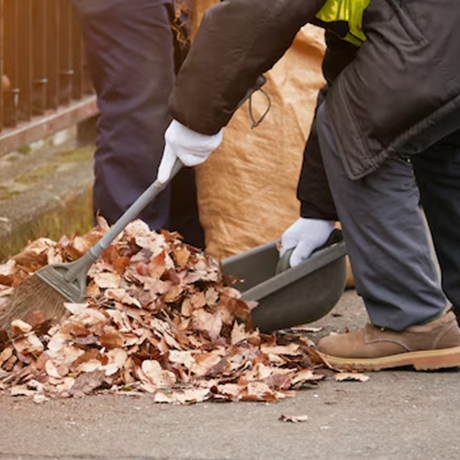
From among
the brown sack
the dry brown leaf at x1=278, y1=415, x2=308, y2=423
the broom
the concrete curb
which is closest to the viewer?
the dry brown leaf at x1=278, y1=415, x2=308, y2=423

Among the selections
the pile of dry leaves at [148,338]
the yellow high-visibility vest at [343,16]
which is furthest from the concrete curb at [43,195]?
the yellow high-visibility vest at [343,16]

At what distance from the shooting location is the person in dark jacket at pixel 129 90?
3.85 meters

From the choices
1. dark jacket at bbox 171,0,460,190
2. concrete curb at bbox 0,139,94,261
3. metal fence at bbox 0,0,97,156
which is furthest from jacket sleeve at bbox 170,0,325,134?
metal fence at bbox 0,0,97,156

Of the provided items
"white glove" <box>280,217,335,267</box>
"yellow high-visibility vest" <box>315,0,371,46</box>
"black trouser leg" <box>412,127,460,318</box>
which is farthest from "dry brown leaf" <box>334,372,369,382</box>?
"yellow high-visibility vest" <box>315,0,371,46</box>

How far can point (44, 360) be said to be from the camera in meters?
3.02

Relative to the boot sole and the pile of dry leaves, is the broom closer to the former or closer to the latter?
the pile of dry leaves

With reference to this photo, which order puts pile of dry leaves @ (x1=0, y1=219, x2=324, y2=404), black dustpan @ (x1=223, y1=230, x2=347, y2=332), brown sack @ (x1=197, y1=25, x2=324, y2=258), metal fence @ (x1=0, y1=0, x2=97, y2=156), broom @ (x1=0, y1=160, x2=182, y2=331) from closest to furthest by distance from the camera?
1. pile of dry leaves @ (x1=0, y1=219, x2=324, y2=404)
2. broom @ (x1=0, y1=160, x2=182, y2=331)
3. black dustpan @ (x1=223, y1=230, x2=347, y2=332)
4. brown sack @ (x1=197, y1=25, x2=324, y2=258)
5. metal fence @ (x1=0, y1=0, x2=97, y2=156)

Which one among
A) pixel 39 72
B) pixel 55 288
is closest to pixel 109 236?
pixel 55 288

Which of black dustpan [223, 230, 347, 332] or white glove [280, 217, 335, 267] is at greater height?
white glove [280, 217, 335, 267]

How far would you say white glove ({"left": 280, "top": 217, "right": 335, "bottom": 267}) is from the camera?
3.53 metres

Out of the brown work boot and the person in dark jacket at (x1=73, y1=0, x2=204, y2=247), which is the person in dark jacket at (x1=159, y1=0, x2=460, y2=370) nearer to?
the brown work boot

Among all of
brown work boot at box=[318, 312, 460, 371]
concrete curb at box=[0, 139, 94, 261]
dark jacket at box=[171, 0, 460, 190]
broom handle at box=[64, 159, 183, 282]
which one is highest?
dark jacket at box=[171, 0, 460, 190]

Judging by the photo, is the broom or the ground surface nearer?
the ground surface

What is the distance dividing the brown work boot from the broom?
0.67 metres
